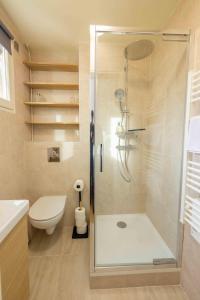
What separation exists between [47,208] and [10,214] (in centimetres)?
97

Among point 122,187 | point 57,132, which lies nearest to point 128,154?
point 122,187

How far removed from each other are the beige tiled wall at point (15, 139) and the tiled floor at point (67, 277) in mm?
685

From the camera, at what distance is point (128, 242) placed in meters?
1.75

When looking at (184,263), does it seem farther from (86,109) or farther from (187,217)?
(86,109)

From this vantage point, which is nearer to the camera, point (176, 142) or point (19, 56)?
point (176, 142)

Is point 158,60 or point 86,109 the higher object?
point 158,60

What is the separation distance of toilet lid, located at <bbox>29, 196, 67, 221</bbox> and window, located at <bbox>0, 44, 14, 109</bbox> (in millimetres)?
1119

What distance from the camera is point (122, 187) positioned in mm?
2254

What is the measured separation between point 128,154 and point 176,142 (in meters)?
0.79

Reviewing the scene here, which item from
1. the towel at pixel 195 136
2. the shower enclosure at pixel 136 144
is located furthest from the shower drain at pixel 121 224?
the towel at pixel 195 136

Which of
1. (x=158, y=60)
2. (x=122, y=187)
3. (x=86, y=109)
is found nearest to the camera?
(x=158, y=60)

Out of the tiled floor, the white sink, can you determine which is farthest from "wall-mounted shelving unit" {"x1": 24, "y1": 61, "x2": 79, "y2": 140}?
the tiled floor

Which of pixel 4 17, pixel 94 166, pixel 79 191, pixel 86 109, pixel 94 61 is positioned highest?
pixel 4 17

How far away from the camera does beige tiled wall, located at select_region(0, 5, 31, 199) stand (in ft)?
4.86
